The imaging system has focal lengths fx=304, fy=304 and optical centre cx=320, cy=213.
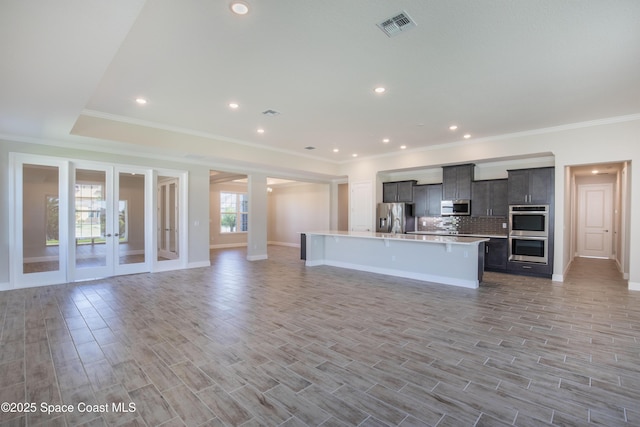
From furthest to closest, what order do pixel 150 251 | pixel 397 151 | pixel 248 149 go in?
pixel 397 151
pixel 248 149
pixel 150 251

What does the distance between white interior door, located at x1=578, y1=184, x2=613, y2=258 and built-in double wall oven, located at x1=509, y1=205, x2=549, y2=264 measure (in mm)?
5190

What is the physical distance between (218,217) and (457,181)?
8.82 metres

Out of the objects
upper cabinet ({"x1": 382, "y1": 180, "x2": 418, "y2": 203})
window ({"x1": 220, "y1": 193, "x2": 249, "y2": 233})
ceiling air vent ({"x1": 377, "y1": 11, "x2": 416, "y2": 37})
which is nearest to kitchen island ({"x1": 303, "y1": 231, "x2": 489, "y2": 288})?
upper cabinet ({"x1": 382, "y1": 180, "x2": 418, "y2": 203})

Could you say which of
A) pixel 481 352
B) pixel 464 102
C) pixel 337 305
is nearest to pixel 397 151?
pixel 464 102

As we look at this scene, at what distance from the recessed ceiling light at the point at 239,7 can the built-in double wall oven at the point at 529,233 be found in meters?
6.51

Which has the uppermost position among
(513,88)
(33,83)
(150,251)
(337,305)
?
(513,88)

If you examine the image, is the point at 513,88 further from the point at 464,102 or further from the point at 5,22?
the point at 5,22

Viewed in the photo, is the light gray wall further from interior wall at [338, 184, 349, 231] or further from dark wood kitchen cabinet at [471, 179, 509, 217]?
dark wood kitchen cabinet at [471, 179, 509, 217]

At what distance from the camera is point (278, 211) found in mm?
13617

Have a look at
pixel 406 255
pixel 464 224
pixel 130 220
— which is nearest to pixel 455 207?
pixel 464 224

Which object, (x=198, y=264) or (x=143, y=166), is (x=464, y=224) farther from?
(x=143, y=166)

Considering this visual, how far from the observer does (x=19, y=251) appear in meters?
5.28

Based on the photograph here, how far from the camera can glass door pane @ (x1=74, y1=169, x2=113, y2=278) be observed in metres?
5.89

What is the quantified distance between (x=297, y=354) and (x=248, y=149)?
556cm
